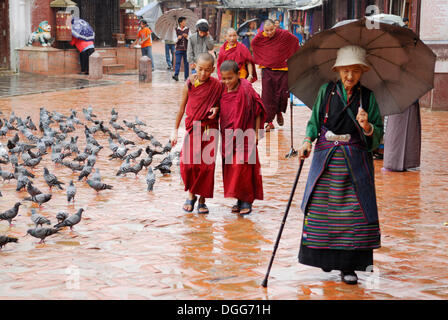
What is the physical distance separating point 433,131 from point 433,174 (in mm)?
3615

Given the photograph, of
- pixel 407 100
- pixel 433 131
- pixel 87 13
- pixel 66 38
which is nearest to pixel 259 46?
pixel 433 131

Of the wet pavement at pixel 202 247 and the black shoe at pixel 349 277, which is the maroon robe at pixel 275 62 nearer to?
the wet pavement at pixel 202 247

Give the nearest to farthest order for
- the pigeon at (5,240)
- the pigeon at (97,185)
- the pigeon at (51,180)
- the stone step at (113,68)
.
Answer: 1. the pigeon at (5,240)
2. the pigeon at (97,185)
3. the pigeon at (51,180)
4. the stone step at (113,68)

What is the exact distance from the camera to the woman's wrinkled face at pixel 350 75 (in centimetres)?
506

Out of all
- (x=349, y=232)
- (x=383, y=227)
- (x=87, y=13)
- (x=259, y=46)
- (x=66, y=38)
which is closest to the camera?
(x=349, y=232)

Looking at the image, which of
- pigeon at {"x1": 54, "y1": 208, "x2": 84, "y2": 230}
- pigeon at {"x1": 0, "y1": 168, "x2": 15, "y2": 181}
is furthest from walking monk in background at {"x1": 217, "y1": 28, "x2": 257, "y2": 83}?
pigeon at {"x1": 54, "y1": 208, "x2": 84, "y2": 230}

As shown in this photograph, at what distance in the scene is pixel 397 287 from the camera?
5.14 m

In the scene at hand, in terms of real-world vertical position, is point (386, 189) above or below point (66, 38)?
below

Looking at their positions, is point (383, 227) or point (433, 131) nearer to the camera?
point (383, 227)

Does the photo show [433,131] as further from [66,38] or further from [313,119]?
[66,38]

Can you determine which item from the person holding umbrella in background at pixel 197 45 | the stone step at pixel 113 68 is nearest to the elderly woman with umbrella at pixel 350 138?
the person holding umbrella in background at pixel 197 45

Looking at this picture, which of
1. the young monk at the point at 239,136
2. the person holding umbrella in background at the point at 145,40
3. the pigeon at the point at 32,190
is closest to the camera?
the young monk at the point at 239,136

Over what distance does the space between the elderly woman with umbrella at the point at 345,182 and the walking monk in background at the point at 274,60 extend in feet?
22.6

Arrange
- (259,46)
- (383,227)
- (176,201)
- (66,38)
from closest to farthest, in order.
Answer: (383,227) → (176,201) → (259,46) → (66,38)
